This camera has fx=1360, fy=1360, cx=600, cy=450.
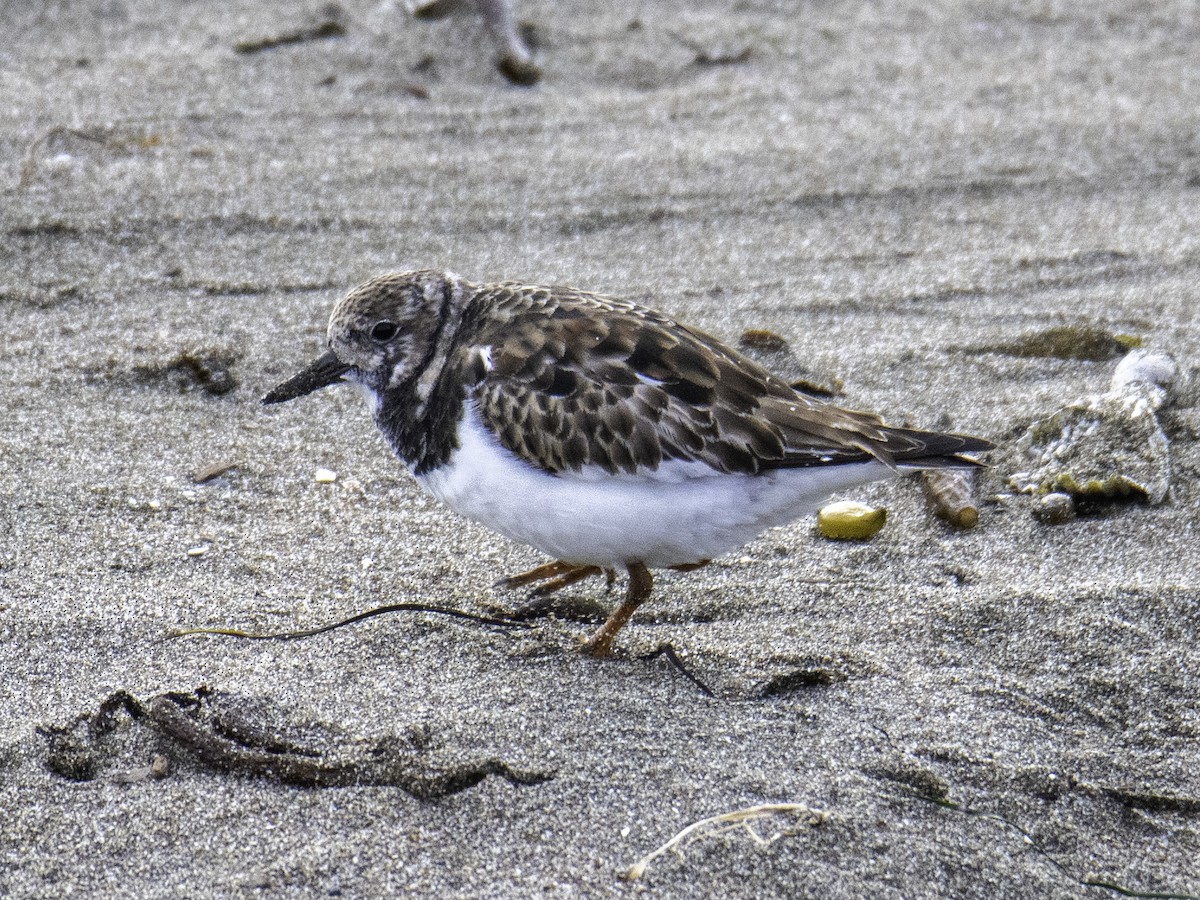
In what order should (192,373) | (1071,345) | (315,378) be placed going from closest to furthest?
(315,378), (192,373), (1071,345)

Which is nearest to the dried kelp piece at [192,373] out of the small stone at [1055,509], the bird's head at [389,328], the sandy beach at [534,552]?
the sandy beach at [534,552]

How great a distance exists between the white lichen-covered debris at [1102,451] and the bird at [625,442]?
2.17ft

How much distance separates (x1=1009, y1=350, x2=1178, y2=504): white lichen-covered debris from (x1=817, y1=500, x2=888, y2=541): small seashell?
41cm

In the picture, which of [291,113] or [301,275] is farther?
[291,113]

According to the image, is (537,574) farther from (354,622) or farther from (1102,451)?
(1102,451)

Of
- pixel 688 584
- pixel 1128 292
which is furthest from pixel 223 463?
pixel 1128 292

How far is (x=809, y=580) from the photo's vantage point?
3061mm

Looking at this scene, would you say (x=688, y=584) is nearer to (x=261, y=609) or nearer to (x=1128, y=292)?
(x=261, y=609)

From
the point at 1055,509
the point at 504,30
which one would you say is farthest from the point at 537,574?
the point at 504,30

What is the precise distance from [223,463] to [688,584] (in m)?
1.25

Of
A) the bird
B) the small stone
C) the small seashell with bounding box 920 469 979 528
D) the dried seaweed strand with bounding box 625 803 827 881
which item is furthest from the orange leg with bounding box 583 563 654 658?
the small stone

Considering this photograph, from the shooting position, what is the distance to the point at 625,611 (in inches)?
109

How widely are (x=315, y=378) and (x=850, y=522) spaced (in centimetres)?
129

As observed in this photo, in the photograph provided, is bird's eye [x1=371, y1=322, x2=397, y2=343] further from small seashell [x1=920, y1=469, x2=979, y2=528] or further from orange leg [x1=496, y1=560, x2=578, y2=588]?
small seashell [x1=920, y1=469, x2=979, y2=528]
